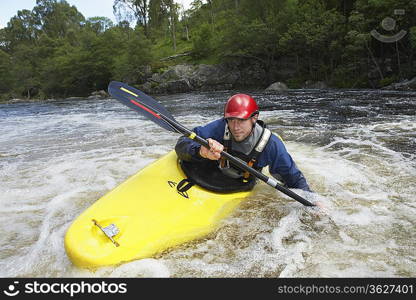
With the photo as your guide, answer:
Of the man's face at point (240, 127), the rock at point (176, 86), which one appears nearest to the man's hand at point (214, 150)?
the man's face at point (240, 127)

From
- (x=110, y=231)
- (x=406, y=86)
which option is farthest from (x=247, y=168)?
(x=406, y=86)

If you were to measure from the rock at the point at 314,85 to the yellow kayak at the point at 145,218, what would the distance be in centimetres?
2072

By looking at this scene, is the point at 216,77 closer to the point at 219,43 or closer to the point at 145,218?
the point at 219,43

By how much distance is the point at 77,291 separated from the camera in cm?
198

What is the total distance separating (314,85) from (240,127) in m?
21.8

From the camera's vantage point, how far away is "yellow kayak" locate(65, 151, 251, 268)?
Answer: 2264 millimetres

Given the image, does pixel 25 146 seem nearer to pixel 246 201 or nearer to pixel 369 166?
pixel 246 201

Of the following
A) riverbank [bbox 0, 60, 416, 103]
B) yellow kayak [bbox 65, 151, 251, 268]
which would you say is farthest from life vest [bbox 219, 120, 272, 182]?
riverbank [bbox 0, 60, 416, 103]

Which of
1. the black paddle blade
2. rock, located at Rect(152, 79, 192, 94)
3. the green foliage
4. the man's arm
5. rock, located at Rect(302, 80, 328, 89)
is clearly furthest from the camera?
rock, located at Rect(152, 79, 192, 94)

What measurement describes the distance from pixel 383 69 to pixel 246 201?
20.7 meters

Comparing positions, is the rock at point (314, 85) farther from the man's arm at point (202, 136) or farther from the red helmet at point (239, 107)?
the red helmet at point (239, 107)

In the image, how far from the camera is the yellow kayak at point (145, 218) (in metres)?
2.26

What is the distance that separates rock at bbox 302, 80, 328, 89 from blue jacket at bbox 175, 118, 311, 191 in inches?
804

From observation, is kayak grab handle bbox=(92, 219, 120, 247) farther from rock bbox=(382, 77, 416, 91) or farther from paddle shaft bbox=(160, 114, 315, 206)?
rock bbox=(382, 77, 416, 91)
